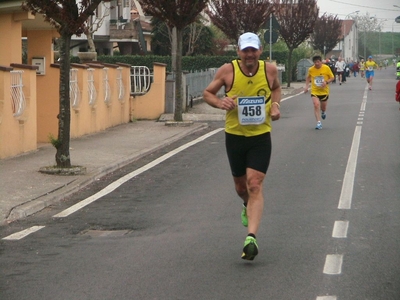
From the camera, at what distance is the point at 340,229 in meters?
9.27

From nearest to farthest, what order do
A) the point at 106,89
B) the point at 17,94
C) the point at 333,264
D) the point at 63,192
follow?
the point at 333,264, the point at 63,192, the point at 17,94, the point at 106,89

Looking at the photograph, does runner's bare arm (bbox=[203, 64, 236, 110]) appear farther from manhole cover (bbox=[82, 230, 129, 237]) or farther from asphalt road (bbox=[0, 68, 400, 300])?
manhole cover (bbox=[82, 230, 129, 237])

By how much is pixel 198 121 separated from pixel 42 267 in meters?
17.2

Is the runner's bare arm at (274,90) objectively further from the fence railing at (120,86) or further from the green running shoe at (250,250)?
the fence railing at (120,86)

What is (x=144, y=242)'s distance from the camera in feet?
29.2

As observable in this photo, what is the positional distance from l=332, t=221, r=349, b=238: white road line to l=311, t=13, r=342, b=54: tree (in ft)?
276

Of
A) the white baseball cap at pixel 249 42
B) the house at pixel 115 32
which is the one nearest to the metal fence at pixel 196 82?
the white baseball cap at pixel 249 42

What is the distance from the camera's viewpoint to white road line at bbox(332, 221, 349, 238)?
8.94 meters

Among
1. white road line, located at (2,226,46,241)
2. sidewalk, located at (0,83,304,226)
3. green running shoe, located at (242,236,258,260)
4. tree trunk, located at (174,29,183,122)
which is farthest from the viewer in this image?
tree trunk, located at (174,29,183,122)

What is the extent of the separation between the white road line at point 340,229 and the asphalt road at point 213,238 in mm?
21

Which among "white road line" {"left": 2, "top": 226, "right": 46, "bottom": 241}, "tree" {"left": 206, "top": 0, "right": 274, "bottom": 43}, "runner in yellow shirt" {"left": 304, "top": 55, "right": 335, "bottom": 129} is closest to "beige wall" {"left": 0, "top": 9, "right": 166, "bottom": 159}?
"runner in yellow shirt" {"left": 304, "top": 55, "right": 335, "bottom": 129}

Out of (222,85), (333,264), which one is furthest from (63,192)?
(333,264)

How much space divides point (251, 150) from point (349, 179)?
5.12m

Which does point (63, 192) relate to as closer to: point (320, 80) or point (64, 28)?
point (64, 28)
